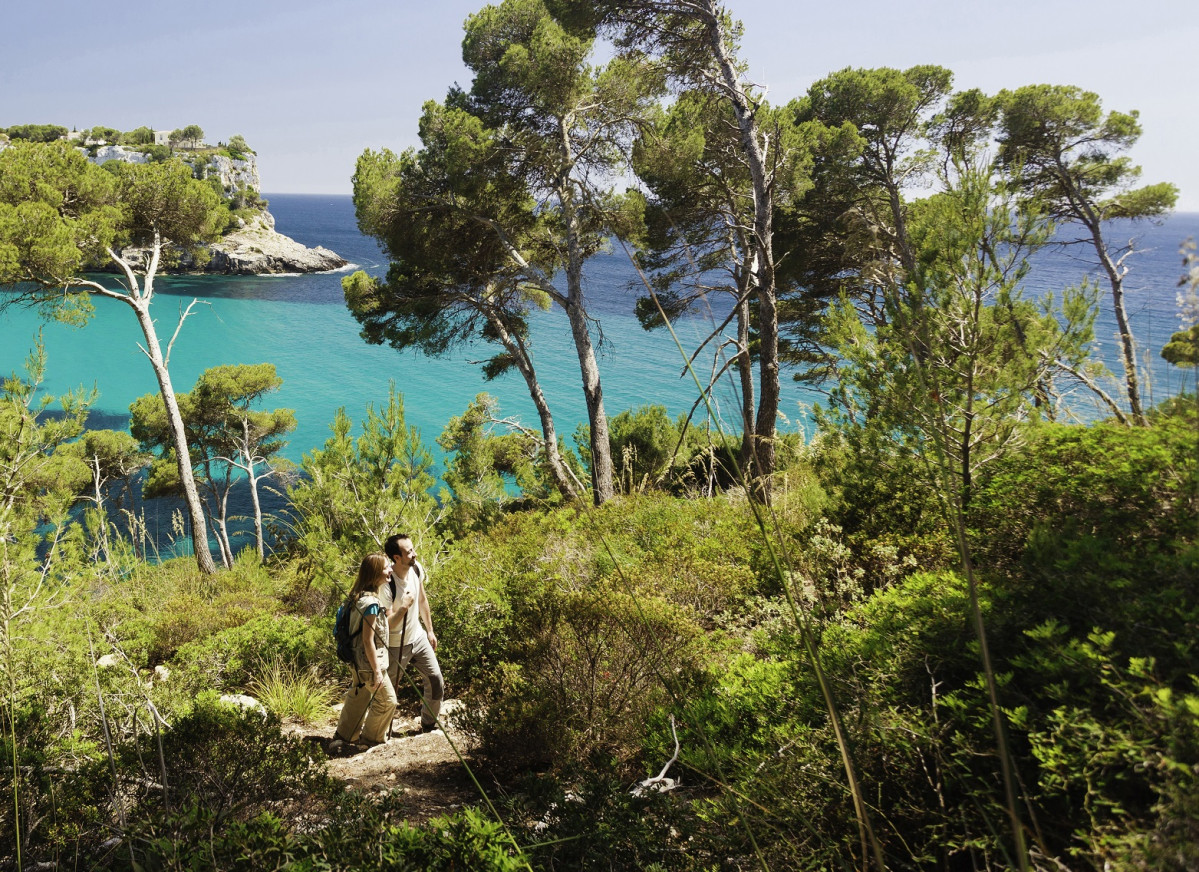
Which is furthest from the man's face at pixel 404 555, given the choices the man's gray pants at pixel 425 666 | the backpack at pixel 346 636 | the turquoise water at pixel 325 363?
the turquoise water at pixel 325 363

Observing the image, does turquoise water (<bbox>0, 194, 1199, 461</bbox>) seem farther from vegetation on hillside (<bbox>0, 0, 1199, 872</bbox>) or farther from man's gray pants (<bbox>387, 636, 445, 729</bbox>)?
man's gray pants (<bbox>387, 636, 445, 729</bbox>)

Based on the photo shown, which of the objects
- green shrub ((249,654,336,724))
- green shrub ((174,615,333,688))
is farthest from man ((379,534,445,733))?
green shrub ((174,615,333,688))

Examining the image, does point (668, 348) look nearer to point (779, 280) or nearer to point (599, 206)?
point (779, 280)

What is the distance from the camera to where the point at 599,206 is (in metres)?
9.98

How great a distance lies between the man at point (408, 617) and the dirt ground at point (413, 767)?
0.25 meters

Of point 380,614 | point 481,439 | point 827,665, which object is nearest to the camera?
point 827,665

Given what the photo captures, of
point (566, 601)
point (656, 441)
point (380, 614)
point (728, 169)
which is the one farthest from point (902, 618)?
point (656, 441)

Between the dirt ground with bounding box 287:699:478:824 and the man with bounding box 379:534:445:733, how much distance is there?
0.82 ft

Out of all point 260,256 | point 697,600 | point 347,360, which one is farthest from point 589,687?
point 260,256

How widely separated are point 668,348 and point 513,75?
66.0ft

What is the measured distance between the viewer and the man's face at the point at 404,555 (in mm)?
3811

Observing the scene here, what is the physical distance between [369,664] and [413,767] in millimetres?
648

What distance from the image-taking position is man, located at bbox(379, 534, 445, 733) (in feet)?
12.5

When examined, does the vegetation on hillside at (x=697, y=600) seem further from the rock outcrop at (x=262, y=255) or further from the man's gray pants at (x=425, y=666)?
the rock outcrop at (x=262, y=255)
